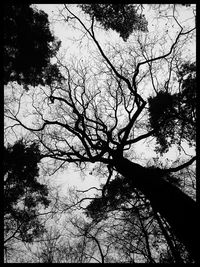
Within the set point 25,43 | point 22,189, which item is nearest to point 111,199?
point 22,189

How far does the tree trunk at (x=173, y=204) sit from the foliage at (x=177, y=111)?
274 cm

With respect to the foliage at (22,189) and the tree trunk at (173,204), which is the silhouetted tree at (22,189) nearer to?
the foliage at (22,189)

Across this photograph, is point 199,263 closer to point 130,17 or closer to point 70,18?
point 130,17

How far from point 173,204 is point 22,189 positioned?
731 cm

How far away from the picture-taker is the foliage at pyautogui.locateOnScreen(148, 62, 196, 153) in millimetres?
7402

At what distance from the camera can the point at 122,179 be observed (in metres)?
8.88

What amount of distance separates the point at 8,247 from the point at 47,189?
316cm

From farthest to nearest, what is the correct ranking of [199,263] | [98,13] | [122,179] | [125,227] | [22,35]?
[122,179] < [125,227] < [98,13] < [22,35] < [199,263]

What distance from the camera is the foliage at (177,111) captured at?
7.40 metres

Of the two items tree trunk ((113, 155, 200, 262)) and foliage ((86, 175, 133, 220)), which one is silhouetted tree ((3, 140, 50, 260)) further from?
tree trunk ((113, 155, 200, 262))

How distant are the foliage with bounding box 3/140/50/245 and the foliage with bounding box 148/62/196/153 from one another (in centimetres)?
605

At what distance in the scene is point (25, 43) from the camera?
6.40 meters

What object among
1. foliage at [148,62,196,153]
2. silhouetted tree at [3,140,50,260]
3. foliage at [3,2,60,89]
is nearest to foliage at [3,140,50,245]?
silhouetted tree at [3,140,50,260]

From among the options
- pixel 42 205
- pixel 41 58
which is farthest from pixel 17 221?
pixel 41 58
